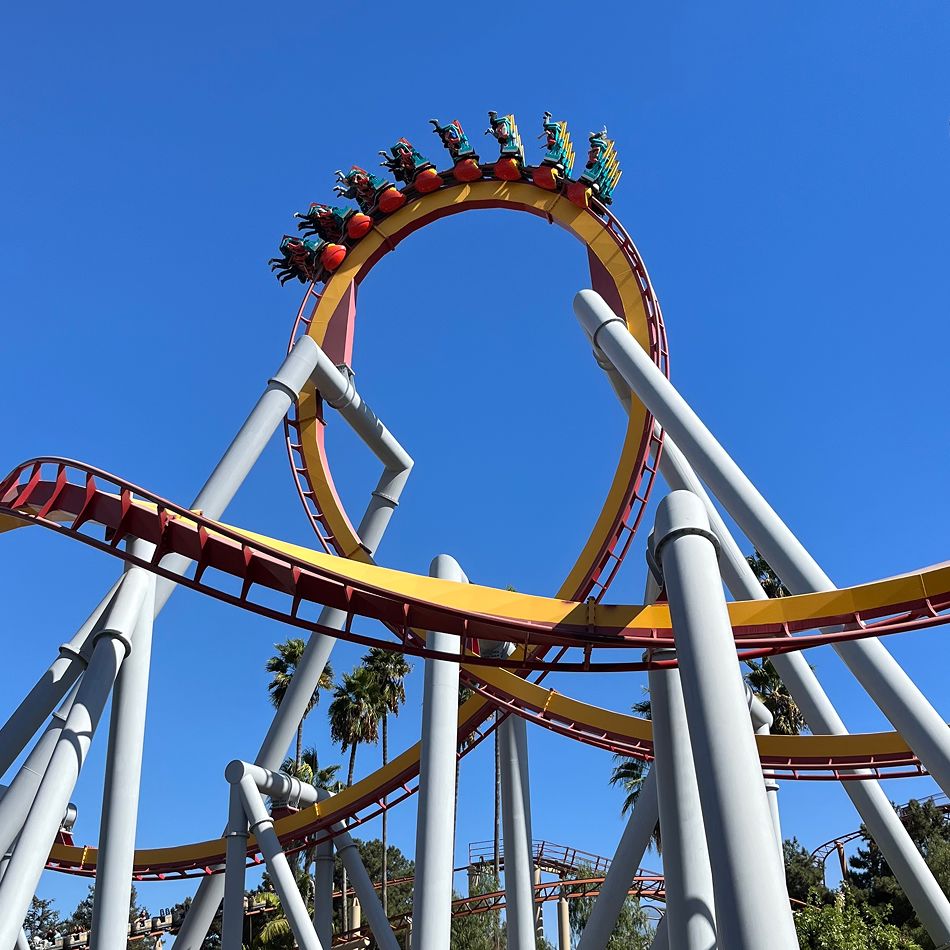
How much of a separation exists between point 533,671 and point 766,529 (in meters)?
2.52


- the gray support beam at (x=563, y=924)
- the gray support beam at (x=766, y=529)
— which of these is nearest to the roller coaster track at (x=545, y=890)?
the gray support beam at (x=563, y=924)

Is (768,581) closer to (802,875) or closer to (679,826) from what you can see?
(802,875)

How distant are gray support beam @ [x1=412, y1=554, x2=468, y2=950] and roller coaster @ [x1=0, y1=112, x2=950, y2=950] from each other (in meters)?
0.02

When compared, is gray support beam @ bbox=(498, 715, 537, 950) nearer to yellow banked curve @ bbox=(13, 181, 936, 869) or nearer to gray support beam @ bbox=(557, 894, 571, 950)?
yellow banked curve @ bbox=(13, 181, 936, 869)

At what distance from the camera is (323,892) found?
13.3m

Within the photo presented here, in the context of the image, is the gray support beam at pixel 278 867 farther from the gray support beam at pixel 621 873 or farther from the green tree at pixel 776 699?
the green tree at pixel 776 699

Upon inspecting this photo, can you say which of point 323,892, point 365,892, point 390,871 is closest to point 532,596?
point 365,892

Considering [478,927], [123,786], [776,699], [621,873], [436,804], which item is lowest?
[436,804]

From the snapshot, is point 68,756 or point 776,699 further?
point 776,699

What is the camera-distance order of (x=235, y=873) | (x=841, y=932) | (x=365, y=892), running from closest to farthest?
(x=235, y=873) < (x=365, y=892) < (x=841, y=932)

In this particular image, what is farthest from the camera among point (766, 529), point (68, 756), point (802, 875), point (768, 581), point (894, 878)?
point (802, 875)

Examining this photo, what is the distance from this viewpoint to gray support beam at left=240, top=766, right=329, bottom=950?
10.4 m

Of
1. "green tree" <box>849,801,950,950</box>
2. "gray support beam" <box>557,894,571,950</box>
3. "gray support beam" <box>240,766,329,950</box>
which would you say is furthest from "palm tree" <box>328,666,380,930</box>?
"gray support beam" <box>240,766,329,950</box>

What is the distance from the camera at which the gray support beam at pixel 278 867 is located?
10375 mm
